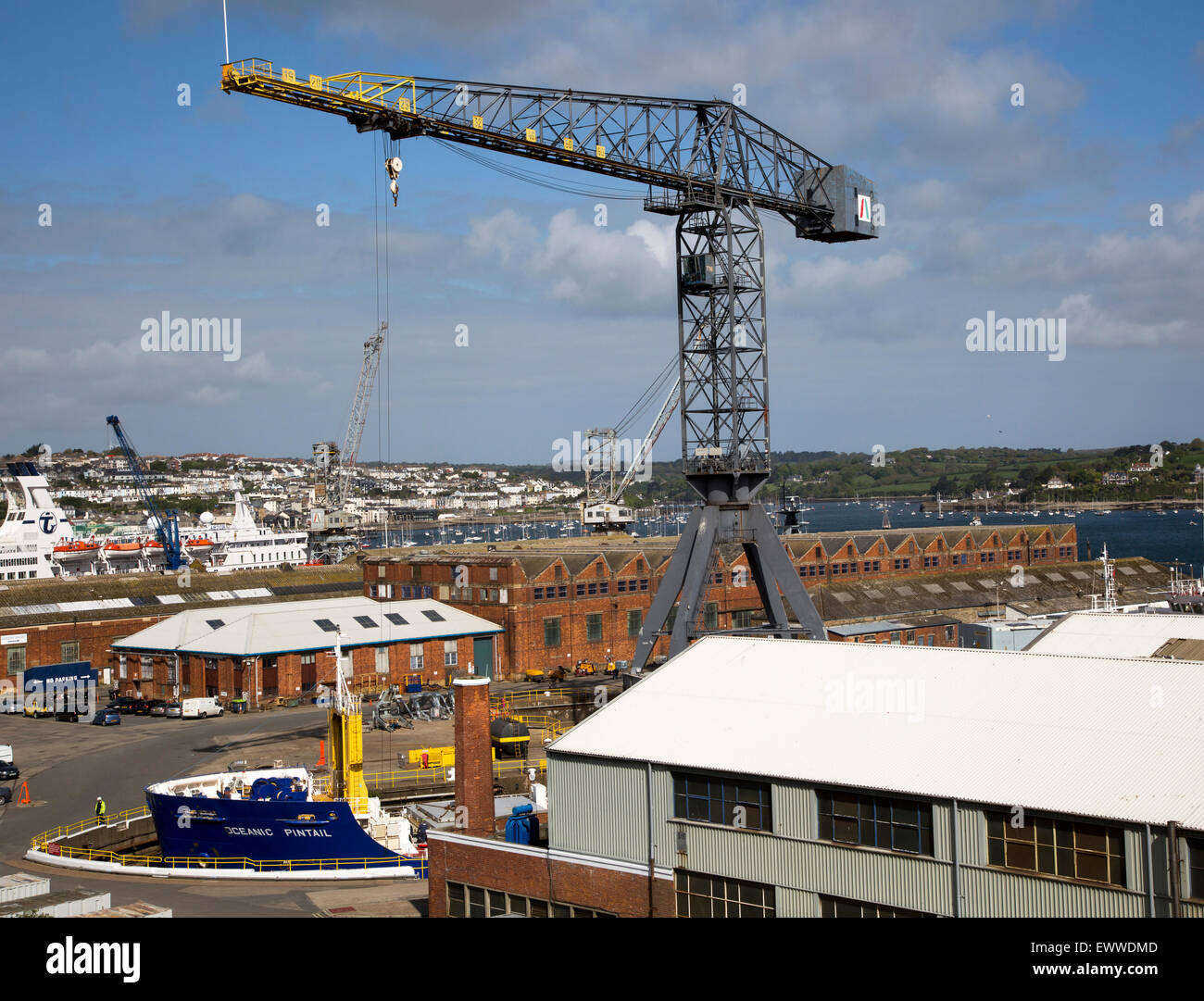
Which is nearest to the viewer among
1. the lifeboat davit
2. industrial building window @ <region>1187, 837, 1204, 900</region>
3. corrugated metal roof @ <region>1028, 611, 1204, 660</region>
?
industrial building window @ <region>1187, 837, 1204, 900</region>

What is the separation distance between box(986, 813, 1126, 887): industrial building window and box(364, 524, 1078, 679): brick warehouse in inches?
1601

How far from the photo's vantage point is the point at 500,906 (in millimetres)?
21453

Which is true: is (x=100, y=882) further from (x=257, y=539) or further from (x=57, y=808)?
(x=257, y=539)

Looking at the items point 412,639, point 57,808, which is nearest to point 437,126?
point 57,808

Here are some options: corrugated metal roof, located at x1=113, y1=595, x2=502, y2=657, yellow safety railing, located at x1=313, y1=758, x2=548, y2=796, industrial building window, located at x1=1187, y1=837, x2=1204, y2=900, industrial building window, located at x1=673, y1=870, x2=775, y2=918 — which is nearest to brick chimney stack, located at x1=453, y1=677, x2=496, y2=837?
industrial building window, located at x1=673, y1=870, x2=775, y2=918

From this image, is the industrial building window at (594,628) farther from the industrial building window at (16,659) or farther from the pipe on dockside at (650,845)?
the pipe on dockside at (650,845)

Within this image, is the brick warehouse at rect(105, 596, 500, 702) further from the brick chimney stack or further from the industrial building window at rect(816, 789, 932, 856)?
the industrial building window at rect(816, 789, 932, 856)

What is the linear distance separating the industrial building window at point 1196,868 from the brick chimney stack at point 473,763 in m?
13.9

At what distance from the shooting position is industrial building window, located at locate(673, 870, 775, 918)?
61.3 ft

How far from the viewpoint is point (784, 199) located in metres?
37.1

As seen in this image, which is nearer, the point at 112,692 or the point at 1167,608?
the point at 1167,608

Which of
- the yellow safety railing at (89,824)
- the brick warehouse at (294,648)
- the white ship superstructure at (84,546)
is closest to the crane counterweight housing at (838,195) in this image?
the yellow safety railing at (89,824)

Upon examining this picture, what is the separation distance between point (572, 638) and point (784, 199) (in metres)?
32.1

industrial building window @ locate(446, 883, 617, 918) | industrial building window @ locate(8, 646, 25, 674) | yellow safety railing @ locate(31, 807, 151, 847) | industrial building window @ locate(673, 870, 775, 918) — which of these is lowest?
yellow safety railing @ locate(31, 807, 151, 847)
